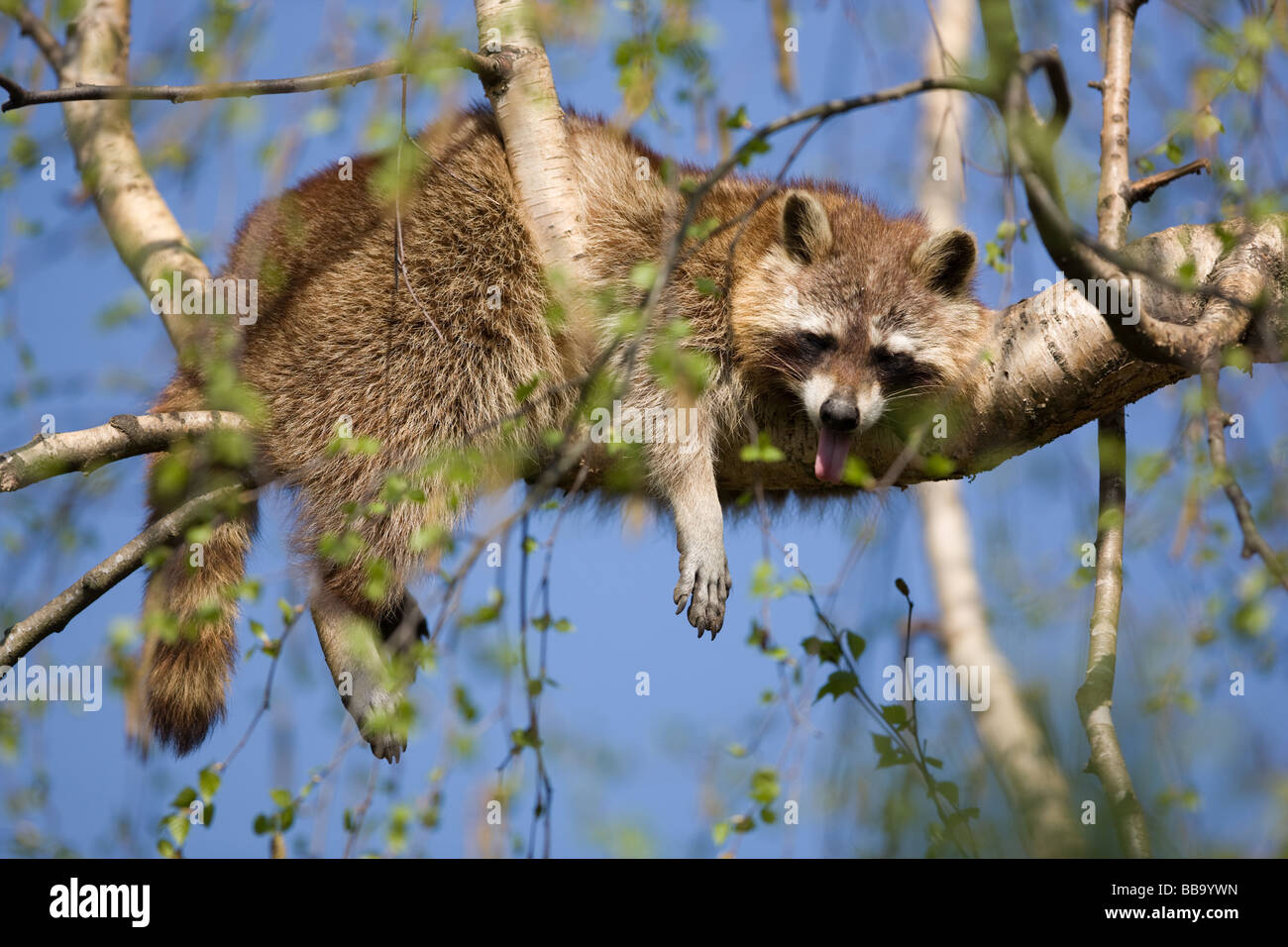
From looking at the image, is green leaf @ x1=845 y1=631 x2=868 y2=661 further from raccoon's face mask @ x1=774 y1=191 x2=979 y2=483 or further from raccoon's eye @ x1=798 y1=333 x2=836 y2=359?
raccoon's eye @ x1=798 y1=333 x2=836 y2=359

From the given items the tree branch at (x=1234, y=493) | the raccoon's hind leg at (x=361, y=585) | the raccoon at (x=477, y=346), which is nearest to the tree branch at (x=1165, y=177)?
the raccoon at (x=477, y=346)

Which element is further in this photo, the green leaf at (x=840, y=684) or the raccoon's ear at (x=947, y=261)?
the raccoon's ear at (x=947, y=261)

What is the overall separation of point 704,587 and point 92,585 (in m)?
1.95

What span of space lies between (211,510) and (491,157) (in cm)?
238

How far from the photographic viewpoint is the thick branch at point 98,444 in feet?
11.5

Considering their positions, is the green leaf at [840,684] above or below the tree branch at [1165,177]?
below

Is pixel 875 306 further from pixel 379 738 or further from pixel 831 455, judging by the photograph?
pixel 379 738

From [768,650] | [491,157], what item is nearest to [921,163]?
[491,157]

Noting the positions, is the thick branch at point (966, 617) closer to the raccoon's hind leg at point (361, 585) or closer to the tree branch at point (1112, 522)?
the tree branch at point (1112, 522)

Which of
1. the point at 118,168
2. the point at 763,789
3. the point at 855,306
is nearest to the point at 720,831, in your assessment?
the point at 763,789

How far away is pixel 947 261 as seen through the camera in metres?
4.64

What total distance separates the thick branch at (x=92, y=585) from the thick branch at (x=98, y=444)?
33cm

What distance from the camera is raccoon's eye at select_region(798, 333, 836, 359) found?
4535 mm

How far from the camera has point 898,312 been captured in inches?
181
